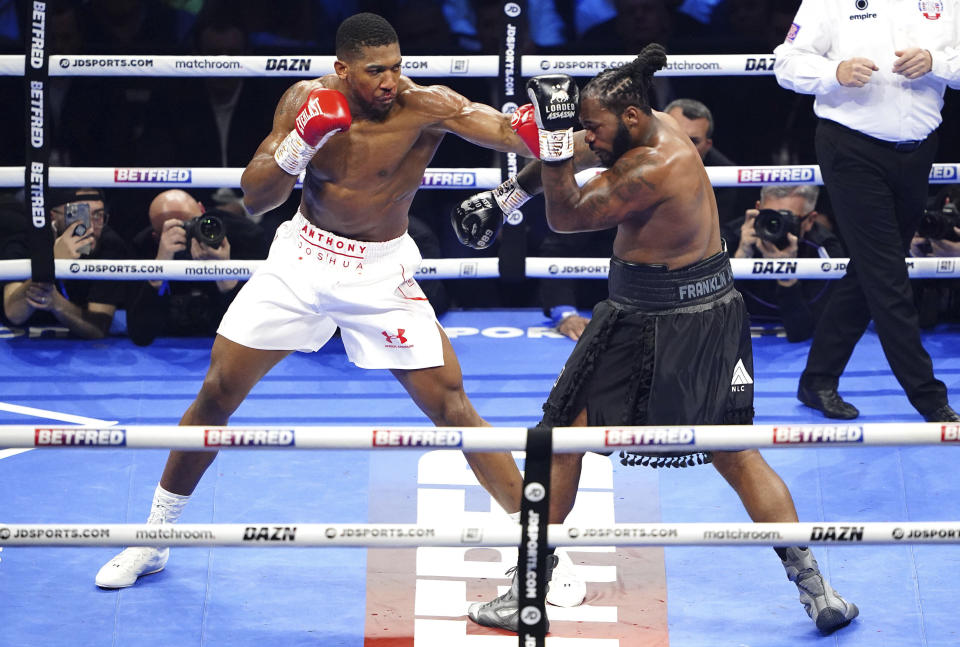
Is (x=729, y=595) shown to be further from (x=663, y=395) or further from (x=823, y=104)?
(x=823, y=104)

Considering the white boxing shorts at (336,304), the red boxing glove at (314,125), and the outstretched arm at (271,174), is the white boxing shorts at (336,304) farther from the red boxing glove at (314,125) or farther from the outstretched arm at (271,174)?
the red boxing glove at (314,125)

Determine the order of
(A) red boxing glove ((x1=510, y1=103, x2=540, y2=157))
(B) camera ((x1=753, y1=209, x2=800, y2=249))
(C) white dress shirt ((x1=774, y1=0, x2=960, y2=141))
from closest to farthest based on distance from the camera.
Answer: (A) red boxing glove ((x1=510, y1=103, x2=540, y2=157)) < (C) white dress shirt ((x1=774, y1=0, x2=960, y2=141)) < (B) camera ((x1=753, y1=209, x2=800, y2=249))

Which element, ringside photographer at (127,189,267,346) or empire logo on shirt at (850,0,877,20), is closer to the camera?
empire logo on shirt at (850,0,877,20)

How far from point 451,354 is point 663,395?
686 millimetres

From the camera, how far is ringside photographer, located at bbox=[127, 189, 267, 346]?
5.61 metres

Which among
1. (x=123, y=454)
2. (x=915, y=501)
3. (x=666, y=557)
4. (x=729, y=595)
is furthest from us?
(x=123, y=454)

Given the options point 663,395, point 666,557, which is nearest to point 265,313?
point 663,395

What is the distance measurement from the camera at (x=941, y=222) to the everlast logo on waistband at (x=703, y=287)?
7.44ft

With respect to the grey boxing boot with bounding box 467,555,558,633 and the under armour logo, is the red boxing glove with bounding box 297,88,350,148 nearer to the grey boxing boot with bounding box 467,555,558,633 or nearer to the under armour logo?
the under armour logo

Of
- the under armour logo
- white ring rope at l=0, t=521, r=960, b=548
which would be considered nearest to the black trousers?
the under armour logo

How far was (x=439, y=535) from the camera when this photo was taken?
2695 mm

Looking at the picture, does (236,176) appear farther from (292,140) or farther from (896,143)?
(896,143)

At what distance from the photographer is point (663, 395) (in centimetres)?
355

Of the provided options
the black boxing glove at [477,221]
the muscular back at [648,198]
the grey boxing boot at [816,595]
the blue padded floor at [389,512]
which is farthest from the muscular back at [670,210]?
the blue padded floor at [389,512]
